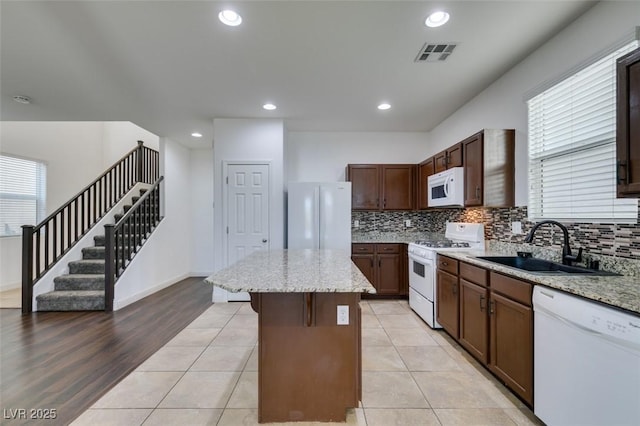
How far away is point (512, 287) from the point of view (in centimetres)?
187

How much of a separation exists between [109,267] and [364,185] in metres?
3.78

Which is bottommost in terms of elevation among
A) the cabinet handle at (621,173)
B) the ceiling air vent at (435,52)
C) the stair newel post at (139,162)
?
the cabinet handle at (621,173)

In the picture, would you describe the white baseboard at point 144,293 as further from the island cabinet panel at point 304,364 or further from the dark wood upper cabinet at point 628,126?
the dark wood upper cabinet at point 628,126

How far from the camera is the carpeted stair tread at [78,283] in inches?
155

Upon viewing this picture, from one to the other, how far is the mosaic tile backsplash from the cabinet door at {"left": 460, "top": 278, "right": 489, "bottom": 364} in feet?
2.32

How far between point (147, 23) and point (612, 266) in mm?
3652

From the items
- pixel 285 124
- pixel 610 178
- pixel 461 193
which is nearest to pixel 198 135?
pixel 285 124

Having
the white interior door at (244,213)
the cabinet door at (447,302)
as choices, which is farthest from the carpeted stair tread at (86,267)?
the cabinet door at (447,302)

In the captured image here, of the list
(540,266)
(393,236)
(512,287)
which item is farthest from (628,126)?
(393,236)

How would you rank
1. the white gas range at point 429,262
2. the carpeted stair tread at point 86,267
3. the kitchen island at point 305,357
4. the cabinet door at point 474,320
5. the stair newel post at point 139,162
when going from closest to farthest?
the kitchen island at point 305,357, the cabinet door at point 474,320, the white gas range at point 429,262, the carpeted stair tread at point 86,267, the stair newel post at point 139,162

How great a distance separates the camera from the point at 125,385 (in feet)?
6.85

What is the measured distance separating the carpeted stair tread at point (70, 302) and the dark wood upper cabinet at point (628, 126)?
5.14 m

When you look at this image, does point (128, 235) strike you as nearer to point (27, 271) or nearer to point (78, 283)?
point (78, 283)

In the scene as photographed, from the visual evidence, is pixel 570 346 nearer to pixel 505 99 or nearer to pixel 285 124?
pixel 505 99
